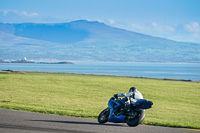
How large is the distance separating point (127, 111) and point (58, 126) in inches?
96.2

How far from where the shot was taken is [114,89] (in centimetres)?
3394

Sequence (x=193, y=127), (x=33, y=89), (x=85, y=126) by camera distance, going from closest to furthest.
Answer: (x=85, y=126), (x=193, y=127), (x=33, y=89)

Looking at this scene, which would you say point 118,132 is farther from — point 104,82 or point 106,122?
point 104,82

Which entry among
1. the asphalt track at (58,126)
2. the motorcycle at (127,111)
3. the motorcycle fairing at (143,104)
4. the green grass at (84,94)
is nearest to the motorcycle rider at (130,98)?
the motorcycle at (127,111)

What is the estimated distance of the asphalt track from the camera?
11.6 m

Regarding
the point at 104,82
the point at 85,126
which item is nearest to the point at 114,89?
the point at 104,82

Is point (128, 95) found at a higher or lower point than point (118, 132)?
higher

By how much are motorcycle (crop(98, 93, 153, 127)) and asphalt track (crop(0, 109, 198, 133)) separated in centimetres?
24

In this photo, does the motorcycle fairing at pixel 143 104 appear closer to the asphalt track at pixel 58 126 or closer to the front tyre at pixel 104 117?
the asphalt track at pixel 58 126

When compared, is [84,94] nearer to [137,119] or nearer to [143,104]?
[137,119]

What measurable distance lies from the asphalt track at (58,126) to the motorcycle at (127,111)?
9.3 inches

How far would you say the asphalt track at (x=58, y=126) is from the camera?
37.9ft

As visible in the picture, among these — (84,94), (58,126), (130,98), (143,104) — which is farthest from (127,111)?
(84,94)

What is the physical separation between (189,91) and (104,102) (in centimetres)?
1207
